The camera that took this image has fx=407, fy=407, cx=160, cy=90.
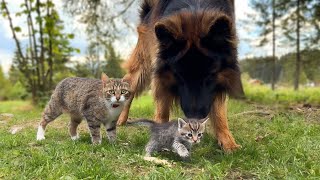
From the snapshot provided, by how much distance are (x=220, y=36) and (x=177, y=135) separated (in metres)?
1.35

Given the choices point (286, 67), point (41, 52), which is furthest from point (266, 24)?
point (41, 52)

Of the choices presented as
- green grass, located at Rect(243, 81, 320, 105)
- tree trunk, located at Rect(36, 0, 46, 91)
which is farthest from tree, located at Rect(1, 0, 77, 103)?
green grass, located at Rect(243, 81, 320, 105)

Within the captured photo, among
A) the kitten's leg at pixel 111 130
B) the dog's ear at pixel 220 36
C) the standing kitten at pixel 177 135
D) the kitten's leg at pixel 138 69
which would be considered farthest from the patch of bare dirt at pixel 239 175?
the kitten's leg at pixel 138 69

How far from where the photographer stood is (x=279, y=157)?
209 inches

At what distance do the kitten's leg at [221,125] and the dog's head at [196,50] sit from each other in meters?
0.80

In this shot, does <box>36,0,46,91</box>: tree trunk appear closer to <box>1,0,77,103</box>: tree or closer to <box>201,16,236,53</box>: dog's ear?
<box>1,0,77,103</box>: tree

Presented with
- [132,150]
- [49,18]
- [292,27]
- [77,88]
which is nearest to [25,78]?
[49,18]

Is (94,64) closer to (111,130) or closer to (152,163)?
(111,130)

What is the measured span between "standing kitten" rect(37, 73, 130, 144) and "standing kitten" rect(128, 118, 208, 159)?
658 mm

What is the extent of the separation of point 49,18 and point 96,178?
13300 millimetres

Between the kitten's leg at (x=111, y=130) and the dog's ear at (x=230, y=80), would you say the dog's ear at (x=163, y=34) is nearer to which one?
the dog's ear at (x=230, y=80)

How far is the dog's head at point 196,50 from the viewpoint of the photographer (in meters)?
5.01

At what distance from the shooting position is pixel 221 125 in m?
6.14

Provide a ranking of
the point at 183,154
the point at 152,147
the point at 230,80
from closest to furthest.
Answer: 1. the point at 183,154
2. the point at 152,147
3. the point at 230,80
